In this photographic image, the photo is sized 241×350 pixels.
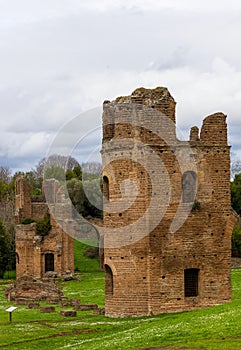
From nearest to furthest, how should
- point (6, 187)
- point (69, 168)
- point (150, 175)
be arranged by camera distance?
point (150, 175) < point (69, 168) < point (6, 187)

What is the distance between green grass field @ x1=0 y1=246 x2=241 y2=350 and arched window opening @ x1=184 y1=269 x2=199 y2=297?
74.1 inches

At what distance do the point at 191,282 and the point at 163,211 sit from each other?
10.8ft

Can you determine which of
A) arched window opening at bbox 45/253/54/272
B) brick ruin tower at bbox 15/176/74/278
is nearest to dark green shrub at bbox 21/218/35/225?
brick ruin tower at bbox 15/176/74/278

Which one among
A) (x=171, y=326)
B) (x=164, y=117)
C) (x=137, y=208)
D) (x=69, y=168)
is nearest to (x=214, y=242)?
(x=137, y=208)

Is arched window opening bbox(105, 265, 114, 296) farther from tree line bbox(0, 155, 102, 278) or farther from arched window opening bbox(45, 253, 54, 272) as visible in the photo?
arched window opening bbox(45, 253, 54, 272)

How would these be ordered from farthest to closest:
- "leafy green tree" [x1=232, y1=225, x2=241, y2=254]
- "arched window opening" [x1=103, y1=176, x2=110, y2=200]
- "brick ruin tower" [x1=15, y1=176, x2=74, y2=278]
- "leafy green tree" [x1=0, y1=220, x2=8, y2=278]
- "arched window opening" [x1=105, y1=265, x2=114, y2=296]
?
"leafy green tree" [x1=232, y1=225, x2=241, y2=254], "leafy green tree" [x1=0, y1=220, x2=8, y2=278], "brick ruin tower" [x1=15, y1=176, x2=74, y2=278], "arched window opening" [x1=103, y1=176, x2=110, y2=200], "arched window opening" [x1=105, y1=265, x2=114, y2=296]

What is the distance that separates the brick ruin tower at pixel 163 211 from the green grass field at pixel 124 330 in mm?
1463

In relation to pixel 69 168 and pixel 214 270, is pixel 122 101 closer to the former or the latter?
pixel 214 270

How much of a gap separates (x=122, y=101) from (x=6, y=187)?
204ft

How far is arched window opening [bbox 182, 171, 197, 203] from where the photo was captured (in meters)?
27.5

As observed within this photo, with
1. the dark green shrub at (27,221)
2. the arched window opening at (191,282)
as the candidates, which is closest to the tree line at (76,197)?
the dark green shrub at (27,221)

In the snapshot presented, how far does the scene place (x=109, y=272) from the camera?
28.2m

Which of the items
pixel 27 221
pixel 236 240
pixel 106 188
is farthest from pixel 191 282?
pixel 27 221

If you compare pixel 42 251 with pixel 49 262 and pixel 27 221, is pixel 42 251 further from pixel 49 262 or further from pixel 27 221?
pixel 27 221
